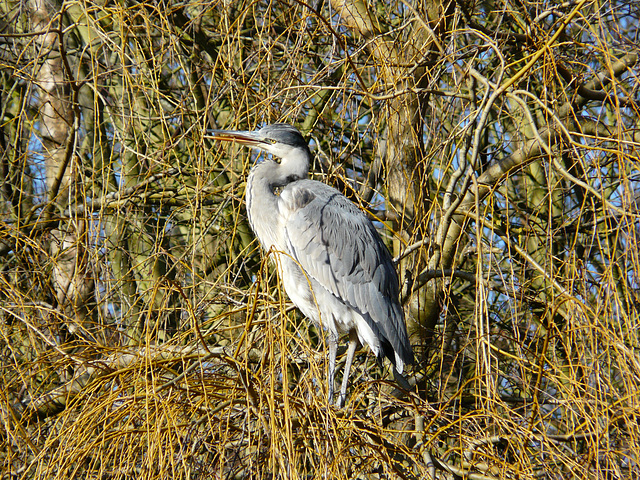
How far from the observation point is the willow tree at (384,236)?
1.89 m

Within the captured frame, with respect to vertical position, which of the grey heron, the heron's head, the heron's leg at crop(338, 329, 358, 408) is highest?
the heron's head

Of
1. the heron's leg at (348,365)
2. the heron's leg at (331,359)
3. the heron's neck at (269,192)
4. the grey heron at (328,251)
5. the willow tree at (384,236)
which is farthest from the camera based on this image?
the heron's neck at (269,192)

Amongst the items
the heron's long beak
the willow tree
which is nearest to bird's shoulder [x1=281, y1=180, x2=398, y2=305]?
the willow tree

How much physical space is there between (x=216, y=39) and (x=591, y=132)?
2.32 meters

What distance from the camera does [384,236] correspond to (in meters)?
4.47

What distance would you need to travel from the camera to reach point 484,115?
2.05 m

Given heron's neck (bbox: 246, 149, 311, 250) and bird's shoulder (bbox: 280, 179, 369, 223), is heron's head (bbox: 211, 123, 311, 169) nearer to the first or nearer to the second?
heron's neck (bbox: 246, 149, 311, 250)

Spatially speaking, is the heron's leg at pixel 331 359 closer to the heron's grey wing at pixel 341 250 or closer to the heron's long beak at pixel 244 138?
the heron's grey wing at pixel 341 250

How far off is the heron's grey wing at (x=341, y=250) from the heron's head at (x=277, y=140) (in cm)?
19

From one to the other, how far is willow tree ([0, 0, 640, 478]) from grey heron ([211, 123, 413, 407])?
138mm

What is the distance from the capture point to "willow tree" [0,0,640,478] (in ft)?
6.20

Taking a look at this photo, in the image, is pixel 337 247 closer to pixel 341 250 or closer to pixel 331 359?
pixel 341 250

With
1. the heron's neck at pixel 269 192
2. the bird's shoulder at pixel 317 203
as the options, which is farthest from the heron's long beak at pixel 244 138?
the bird's shoulder at pixel 317 203

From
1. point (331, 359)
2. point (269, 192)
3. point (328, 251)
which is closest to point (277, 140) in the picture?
point (269, 192)
